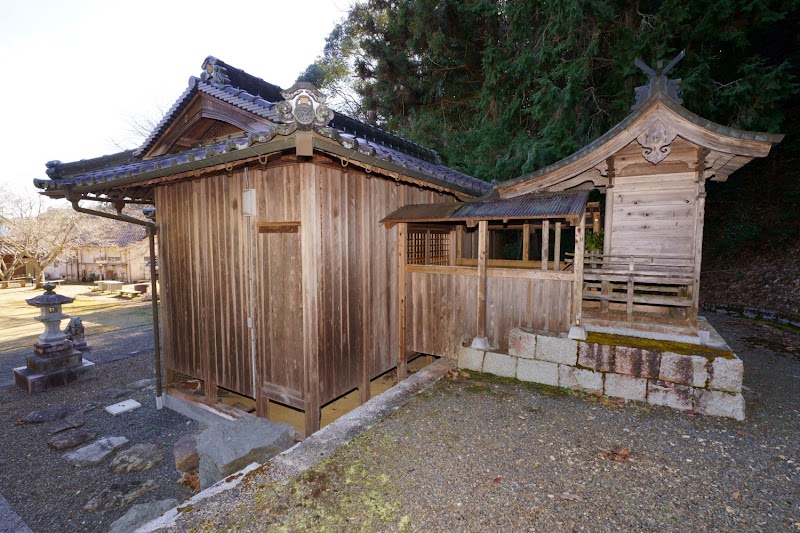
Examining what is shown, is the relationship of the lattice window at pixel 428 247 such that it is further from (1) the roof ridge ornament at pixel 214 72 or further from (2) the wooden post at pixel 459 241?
(1) the roof ridge ornament at pixel 214 72

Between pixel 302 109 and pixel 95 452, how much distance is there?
669 centimetres

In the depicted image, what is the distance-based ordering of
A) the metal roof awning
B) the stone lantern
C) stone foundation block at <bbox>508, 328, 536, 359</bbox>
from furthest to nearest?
the stone lantern
stone foundation block at <bbox>508, 328, 536, 359</bbox>
the metal roof awning

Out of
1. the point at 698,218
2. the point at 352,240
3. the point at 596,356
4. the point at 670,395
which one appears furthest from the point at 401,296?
the point at 698,218

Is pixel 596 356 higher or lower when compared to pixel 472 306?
lower

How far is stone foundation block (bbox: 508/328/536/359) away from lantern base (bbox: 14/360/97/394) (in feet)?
35.1

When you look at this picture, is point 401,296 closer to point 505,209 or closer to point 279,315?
point 279,315

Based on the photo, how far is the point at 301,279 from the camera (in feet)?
18.5

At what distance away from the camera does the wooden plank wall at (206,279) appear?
21.3 feet

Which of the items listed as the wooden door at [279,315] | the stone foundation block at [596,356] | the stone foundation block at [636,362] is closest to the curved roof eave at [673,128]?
the stone foundation block at [596,356]

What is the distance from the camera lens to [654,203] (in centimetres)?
701

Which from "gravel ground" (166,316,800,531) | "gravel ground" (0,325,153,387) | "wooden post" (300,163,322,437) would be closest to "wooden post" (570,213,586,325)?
"gravel ground" (166,316,800,531)

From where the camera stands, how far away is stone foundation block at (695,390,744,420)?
16.1 feet

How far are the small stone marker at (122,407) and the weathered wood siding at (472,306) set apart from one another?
612 cm

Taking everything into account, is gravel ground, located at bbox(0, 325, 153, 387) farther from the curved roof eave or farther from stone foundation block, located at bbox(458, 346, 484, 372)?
the curved roof eave
